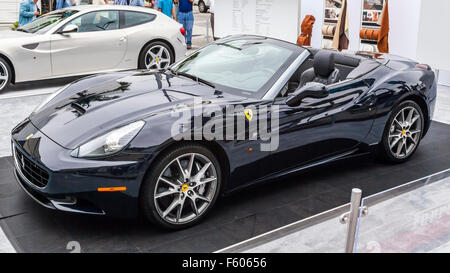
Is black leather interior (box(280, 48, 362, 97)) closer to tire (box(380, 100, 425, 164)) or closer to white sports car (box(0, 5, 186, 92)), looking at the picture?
tire (box(380, 100, 425, 164))

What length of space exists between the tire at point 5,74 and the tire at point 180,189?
540 centimetres

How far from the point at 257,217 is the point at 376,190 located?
1303 millimetres

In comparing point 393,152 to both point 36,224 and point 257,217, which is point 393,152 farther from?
point 36,224

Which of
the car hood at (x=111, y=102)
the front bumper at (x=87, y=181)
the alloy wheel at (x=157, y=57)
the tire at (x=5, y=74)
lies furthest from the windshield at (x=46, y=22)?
the front bumper at (x=87, y=181)

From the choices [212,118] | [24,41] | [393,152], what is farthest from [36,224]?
[24,41]

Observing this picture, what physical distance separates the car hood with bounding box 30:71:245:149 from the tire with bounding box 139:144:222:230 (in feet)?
1.25

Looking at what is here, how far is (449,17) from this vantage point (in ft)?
27.8

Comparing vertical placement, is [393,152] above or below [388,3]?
below

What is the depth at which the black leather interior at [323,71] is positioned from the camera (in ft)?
15.2

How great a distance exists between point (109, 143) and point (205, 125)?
0.69 metres

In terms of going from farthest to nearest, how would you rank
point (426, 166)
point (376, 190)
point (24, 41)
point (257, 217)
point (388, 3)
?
point (388, 3) → point (24, 41) → point (426, 166) → point (376, 190) → point (257, 217)

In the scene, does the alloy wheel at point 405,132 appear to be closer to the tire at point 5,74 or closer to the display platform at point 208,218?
the display platform at point 208,218

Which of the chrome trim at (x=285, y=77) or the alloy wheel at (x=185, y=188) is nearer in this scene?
the alloy wheel at (x=185, y=188)

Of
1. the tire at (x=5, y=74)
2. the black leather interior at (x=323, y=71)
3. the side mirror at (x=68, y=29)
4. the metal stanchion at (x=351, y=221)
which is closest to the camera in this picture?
the metal stanchion at (x=351, y=221)
